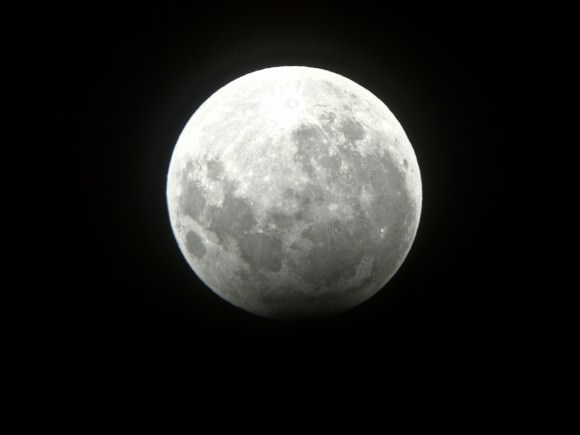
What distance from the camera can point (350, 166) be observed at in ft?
9.48

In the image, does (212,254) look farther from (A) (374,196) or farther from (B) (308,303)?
(A) (374,196)

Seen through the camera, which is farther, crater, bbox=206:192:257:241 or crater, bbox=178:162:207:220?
crater, bbox=178:162:207:220

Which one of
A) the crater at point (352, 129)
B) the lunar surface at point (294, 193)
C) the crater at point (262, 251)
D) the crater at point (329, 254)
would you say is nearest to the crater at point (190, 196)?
the lunar surface at point (294, 193)

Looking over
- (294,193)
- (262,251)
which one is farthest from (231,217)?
(294,193)

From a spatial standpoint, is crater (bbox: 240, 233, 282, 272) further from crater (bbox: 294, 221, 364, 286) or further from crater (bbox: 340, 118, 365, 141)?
crater (bbox: 340, 118, 365, 141)

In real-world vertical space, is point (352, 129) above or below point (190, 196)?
above

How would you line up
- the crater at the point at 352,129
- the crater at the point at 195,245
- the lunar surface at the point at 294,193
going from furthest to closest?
the crater at the point at 195,245, the crater at the point at 352,129, the lunar surface at the point at 294,193

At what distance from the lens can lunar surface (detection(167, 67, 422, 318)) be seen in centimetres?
284

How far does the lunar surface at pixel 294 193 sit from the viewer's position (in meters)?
2.84

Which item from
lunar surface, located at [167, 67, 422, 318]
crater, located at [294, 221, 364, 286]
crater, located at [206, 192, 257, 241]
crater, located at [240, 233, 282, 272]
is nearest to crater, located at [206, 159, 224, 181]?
lunar surface, located at [167, 67, 422, 318]

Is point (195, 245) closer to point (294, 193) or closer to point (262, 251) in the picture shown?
point (262, 251)

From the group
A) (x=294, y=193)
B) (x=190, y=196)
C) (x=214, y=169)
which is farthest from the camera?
(x=190, y=196)

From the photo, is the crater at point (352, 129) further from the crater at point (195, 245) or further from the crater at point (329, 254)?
the crater at point (195, 245)

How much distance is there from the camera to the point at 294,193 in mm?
2811
